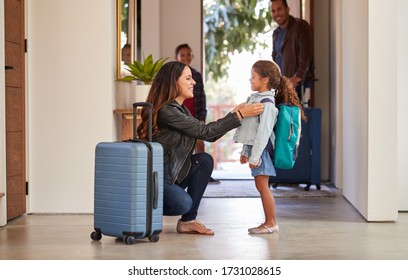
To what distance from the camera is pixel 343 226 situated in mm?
5102

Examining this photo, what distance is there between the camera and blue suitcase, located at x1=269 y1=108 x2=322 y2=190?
7.33 m

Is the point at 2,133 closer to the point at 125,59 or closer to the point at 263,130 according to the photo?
the point at 125,59

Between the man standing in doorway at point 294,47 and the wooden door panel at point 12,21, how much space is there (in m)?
2.75

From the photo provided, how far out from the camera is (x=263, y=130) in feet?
15.1

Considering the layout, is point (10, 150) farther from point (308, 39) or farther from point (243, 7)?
point (243, 7)

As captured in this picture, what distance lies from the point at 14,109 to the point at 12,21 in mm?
542

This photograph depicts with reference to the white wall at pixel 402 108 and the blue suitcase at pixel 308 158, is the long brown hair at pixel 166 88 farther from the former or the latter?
the blue suitcase at pixel 308 158

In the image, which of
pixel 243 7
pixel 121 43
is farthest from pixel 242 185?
pixel 243 7

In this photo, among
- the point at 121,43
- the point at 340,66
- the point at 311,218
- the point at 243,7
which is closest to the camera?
the point at 311,218

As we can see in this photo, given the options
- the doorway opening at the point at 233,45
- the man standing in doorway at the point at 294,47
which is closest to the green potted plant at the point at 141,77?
the man standing in doorway at the point at 294,47

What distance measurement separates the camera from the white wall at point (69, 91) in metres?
5.63

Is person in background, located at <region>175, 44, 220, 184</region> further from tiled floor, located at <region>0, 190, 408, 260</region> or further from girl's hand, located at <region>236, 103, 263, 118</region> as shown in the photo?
girl's hand, located at <region>236, 103, 263, 118</region>

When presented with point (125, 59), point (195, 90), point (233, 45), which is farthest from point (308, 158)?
point (233, 45)

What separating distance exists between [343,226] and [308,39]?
112 inches
